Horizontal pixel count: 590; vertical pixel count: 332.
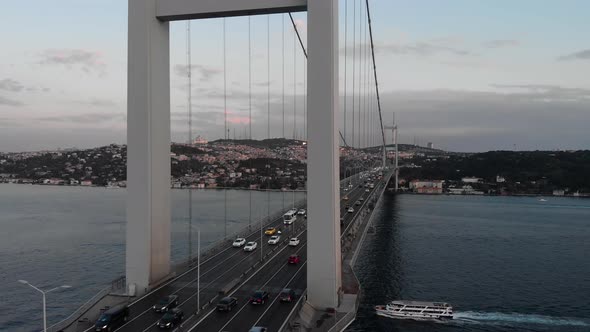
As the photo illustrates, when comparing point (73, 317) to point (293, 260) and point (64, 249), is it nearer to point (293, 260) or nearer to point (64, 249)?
point (293, 260)

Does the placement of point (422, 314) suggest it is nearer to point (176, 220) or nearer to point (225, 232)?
point (225, 232)

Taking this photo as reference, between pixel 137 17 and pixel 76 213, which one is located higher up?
pixel 137 17

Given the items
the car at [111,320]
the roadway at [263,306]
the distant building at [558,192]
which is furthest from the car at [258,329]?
the distant building at [558,192]

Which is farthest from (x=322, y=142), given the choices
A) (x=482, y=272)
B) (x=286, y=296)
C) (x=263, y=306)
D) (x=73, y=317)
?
(x=482, y=272)

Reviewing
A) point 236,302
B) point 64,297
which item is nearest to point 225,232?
point 64,297

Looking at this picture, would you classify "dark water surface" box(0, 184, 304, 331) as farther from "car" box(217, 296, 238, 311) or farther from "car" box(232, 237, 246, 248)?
"car" box(217, 296, 238, 311)

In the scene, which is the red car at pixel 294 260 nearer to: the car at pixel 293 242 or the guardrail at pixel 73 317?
the car at pixel 293 242
